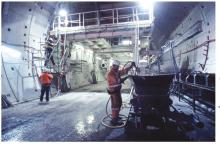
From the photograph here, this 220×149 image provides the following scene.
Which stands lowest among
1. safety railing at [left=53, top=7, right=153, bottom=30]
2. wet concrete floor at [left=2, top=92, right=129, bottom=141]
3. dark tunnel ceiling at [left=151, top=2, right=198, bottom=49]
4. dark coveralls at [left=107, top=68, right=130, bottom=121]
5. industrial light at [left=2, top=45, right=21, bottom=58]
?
wet concrete floor at [left=2, top=92, right=129, bottom=141]

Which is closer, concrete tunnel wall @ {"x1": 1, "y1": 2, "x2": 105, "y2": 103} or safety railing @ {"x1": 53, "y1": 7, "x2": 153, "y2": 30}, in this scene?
concrete tunnel wall @ {"x1": 1, "y1": 2, "x2": 105, "y2": 103}

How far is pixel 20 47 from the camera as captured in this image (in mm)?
8227

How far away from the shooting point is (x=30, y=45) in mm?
8914

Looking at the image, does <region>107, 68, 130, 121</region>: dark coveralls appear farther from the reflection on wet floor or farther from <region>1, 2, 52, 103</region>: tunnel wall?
<region>1, 2, 52, 103</region>: tunnel wall

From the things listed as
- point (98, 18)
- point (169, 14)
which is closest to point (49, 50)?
point (98, 18)

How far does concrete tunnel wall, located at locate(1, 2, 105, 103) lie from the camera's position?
732cm

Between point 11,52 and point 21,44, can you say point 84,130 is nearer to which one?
point 11,52

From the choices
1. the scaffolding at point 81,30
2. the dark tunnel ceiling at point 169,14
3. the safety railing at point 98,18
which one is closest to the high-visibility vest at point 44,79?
the scaffolding at point 81,30

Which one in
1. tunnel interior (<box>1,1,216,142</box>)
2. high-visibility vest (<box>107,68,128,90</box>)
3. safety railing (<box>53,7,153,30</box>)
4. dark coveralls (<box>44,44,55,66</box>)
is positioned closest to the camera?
tunnel interior (<box>1,1,216,142</box>)

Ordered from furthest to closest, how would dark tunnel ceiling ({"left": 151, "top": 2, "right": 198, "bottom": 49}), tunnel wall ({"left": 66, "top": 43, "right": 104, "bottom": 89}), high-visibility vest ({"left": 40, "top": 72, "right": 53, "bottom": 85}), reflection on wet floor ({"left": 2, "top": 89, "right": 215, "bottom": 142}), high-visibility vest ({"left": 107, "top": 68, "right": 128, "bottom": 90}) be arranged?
tunnel wall ({"left": 66, "top": 43, "right": 104, "bottom": 89}), high-visibility vest ({"left": 40, "top": 72, "right": 53, "bottom": 85}), dark tunnel ceiling ({"left": 151, "top": 2, "right": 198, "bottom": 49}), high-visibility vest ({"left": 107, "top": 68, "right": 128, "bottom": 90}), reflection on wet floor ({"left": 2, "top": 89, "right": 215, "bottom": 142})

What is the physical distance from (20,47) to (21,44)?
197 millimetres

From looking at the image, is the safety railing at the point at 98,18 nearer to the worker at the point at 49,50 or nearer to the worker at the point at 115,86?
the worker at the point at 49,50

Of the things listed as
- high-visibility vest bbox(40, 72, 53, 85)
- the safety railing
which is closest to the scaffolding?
the safety railing
